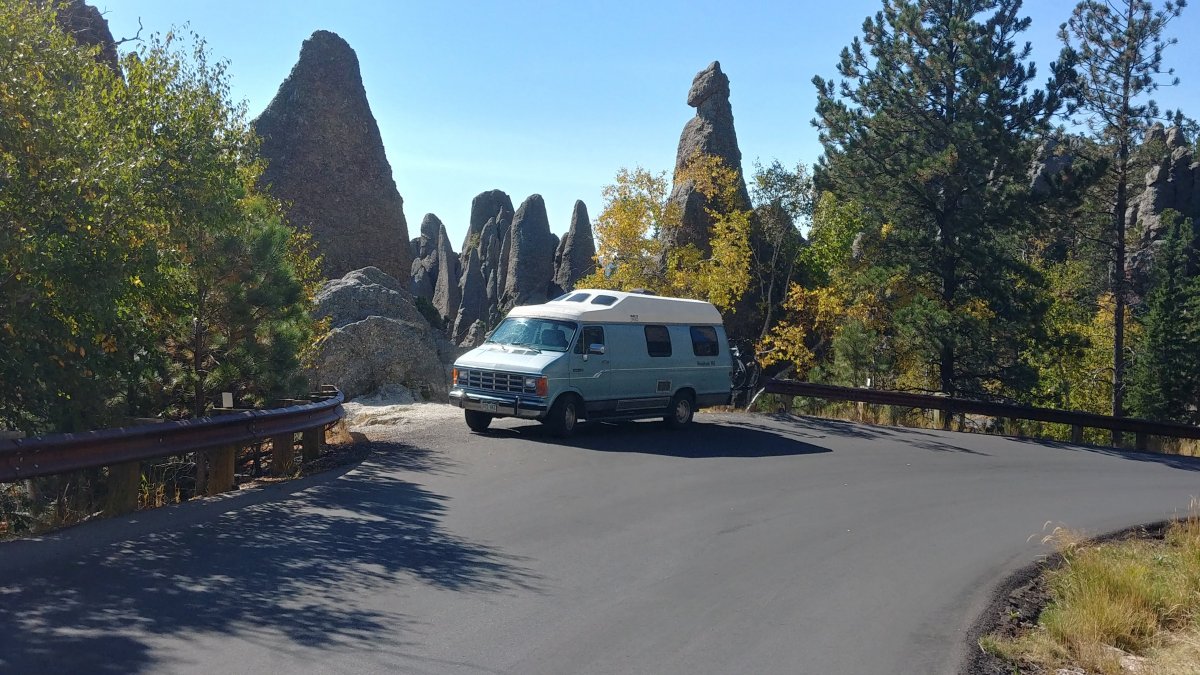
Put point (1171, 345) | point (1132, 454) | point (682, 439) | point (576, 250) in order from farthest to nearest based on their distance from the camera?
point (576, 250), point (1171, 345), point (1132, 454), point (682, 439)

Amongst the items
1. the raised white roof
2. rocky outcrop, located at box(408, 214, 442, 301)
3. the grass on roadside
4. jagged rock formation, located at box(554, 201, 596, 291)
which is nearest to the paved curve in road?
the grass on roadside

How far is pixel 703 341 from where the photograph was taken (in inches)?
778

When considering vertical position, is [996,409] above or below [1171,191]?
below

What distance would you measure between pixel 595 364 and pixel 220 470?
7499mm

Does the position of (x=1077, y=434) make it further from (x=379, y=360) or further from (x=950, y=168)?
(x=379, y=360)

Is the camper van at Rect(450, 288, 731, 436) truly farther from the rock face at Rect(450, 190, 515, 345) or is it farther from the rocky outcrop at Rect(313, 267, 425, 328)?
the rock face at Rect(450, 190, 515, 345)

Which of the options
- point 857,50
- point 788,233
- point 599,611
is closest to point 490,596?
point 599,611

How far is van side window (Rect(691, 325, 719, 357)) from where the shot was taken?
19531 mm

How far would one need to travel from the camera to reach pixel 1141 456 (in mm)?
19875

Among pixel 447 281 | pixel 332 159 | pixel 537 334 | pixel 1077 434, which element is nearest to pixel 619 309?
pixel 537 334

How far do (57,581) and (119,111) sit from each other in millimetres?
5935

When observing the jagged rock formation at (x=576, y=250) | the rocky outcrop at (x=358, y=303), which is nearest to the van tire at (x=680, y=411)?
the rocky outcrop at (x=358, y=303)

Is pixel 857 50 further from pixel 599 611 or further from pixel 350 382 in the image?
pixel 599 611

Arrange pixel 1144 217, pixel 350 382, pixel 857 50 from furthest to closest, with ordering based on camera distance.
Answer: pixel 1144 217, pixel 857 50, pixel 350 382
